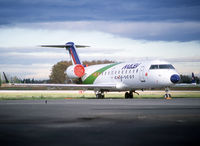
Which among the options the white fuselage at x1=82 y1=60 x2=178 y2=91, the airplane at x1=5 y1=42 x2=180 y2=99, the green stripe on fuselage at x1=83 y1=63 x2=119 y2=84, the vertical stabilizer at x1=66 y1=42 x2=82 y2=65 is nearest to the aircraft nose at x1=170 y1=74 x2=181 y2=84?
the airplane at x1=5 y1=42 x2=180 y2=99

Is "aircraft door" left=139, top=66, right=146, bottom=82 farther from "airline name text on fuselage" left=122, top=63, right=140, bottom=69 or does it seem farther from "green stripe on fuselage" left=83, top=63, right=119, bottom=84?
"green stripe on fuselage" left=83, top=63, right=119, bottom=84

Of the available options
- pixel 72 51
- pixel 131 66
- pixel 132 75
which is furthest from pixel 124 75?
pixel 72 51

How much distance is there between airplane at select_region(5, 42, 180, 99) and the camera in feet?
92.4

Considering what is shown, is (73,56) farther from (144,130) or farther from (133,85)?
(144,130)

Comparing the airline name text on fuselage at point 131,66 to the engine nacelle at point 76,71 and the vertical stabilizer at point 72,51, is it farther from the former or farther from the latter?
the vertical stabilizer at point 72,51

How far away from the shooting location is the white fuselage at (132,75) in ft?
92.3

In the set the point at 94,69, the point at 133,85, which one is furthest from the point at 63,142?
the point at 94,69

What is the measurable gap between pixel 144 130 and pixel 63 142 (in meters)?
2.35

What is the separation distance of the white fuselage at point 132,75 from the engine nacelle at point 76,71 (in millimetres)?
867

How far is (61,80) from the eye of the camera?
117750 mm

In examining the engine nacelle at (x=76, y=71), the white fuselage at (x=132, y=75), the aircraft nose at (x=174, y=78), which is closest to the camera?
the aircraft nose at (x=174, y=78)

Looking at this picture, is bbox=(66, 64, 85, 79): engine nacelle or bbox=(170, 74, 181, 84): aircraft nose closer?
bbox=(170, 74, 181, 84): aircraft nose

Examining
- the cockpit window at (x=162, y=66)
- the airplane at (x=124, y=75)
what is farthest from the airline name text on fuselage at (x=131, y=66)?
the cockpit window at (x=162, y=66)

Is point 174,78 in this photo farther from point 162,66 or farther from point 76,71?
point 76,71
